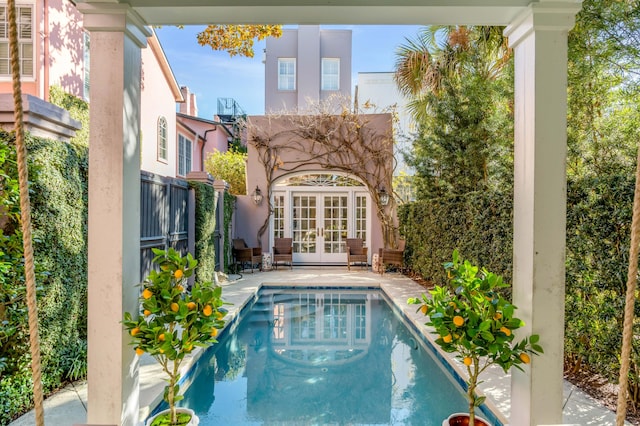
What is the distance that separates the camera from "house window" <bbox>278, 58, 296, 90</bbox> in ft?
51.3

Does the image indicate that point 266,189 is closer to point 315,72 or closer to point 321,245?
point 321,245

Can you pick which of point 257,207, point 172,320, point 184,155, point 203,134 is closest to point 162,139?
point 184,155

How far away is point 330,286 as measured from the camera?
27.8 ft

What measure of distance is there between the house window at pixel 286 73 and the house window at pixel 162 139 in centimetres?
594

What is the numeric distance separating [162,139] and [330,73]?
8.01m

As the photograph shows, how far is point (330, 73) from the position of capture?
630 inches

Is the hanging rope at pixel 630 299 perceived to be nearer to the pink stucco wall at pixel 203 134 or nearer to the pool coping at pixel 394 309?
the pool coping at pixel 394 309

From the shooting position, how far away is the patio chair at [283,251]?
10.4 metres

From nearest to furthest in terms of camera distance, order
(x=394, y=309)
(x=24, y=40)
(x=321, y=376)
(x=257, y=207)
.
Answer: (x=321, y=376) < (x=394, y=309) < (x=24, y=40) < (x=257, y=207)

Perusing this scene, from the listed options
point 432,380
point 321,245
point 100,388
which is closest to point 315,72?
point 321,245

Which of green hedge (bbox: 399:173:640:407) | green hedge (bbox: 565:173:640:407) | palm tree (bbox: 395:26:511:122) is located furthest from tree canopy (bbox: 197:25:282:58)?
green hedge (bbox: 565:173:640:407)

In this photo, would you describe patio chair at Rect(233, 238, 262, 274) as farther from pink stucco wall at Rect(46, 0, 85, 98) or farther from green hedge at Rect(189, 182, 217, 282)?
pink stucco wall at Rect(46, 0, 85, 98)

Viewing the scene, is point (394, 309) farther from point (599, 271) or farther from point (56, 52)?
point (56, 52)

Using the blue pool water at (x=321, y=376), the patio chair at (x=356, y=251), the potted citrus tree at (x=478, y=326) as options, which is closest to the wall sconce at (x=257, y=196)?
the patio chair at (x=356, y=251)
